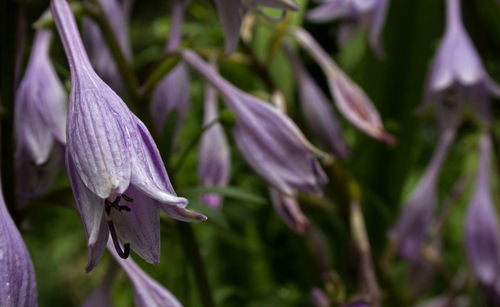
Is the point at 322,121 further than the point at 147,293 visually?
Yes

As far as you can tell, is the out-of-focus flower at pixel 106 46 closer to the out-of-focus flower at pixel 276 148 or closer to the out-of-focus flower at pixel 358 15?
the out-of-focus flower at pixel 276 148

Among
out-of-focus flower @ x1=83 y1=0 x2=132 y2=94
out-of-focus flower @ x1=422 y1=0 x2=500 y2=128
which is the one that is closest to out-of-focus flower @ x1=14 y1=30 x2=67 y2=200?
out-of-focus flower @ x1=83 y1=0 x2=132 y2=94

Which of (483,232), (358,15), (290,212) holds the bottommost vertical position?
(483,232)

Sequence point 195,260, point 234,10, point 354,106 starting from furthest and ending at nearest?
point 354,106 < point 195,260 < point 234,10

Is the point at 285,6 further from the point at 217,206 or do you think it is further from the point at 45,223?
the point at 45,223

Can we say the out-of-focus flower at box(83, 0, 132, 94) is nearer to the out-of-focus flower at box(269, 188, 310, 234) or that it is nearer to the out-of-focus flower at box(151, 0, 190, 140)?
the out-of-focus flower at box(151, 0, 190, 140)

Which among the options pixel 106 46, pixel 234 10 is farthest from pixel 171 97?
pixel 234 10

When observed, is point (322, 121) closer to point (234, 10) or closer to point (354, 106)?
point (354, 106)
